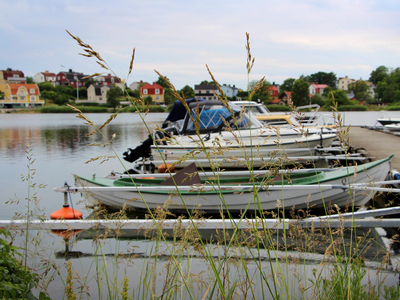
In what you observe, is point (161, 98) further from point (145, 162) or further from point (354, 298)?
point (354, 298)

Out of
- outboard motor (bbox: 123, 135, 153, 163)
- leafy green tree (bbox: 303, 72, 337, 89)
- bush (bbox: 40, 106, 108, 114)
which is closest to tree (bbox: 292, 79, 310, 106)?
bush (bbox: 40, 106, 108, 114)

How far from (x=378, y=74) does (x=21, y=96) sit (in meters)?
123

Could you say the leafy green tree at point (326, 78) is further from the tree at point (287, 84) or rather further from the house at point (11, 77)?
the house at point (11, 77)

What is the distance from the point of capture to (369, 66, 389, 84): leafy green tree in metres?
111

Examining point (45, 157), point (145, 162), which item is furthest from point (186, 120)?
point (45, 157)

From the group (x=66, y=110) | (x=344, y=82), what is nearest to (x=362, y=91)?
(x=344, y=82)

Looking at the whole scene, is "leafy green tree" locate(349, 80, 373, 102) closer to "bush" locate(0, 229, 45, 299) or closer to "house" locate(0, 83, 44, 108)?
"house" locate(0, 83, 44, 108)

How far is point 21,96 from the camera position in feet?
322

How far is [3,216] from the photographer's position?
748 centimetres

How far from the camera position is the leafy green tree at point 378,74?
365 ft

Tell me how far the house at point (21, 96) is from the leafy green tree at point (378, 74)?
11511 cm

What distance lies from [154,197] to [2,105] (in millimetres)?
110620

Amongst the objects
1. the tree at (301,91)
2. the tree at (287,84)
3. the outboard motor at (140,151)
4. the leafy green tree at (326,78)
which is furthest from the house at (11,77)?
the outboard motor at (140,151)

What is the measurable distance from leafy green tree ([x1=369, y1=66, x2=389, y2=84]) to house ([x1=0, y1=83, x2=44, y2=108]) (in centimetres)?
11511
